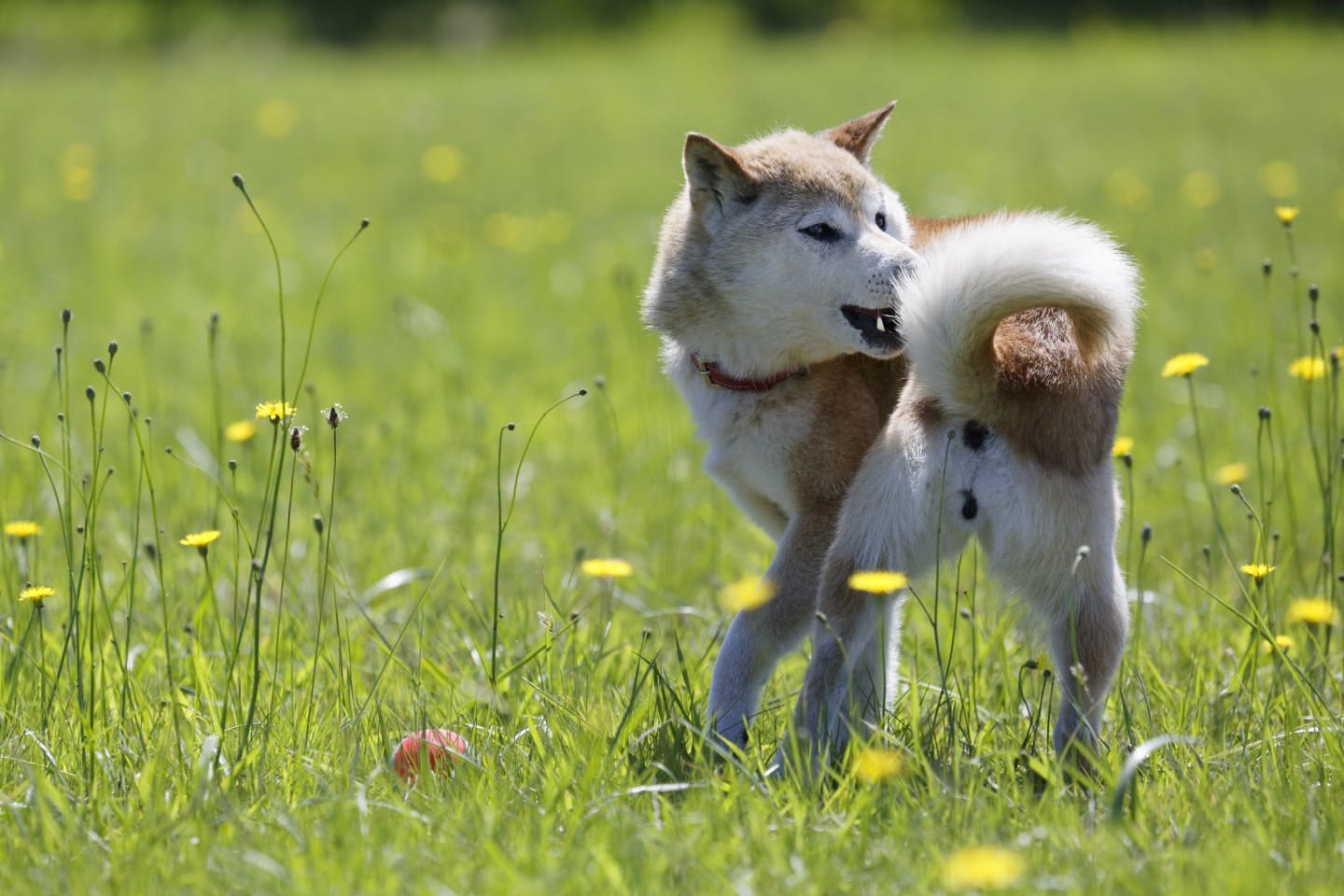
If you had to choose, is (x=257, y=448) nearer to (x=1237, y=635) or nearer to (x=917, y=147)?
(x=1237, y=635)

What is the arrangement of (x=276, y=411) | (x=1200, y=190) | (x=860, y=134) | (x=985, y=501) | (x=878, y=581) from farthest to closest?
(x=1200, y=190) < (x=860, y=134) < (x=276, y=411) < (x=985, y=501) < (x=878, y=581)

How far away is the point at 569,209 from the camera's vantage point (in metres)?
8.30

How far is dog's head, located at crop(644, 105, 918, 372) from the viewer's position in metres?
2.81

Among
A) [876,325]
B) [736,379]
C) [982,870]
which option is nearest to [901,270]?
[876,325]

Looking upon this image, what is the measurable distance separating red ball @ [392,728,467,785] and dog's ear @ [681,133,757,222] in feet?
4.13

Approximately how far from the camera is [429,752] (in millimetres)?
2408

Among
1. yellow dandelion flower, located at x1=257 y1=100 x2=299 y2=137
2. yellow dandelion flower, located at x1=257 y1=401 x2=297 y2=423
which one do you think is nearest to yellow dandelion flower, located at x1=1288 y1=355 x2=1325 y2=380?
yellow dandelion flower, located at x1=257 y1=401 x2=297 y2=423

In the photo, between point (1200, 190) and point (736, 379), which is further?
point (1200, 190)

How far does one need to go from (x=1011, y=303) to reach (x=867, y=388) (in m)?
0.70

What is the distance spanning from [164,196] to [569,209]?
7.84 ft

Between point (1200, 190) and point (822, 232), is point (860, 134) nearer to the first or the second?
point (822, 232)

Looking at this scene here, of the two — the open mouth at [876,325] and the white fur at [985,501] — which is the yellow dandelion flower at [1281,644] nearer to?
the white fur at [985,501]

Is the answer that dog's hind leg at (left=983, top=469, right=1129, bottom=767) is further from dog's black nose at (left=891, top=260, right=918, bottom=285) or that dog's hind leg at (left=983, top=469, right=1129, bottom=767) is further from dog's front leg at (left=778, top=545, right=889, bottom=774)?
dog's black nose at (left=891, top=260, right=918, bottom=285)

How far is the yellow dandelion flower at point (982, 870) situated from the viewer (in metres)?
1.75
